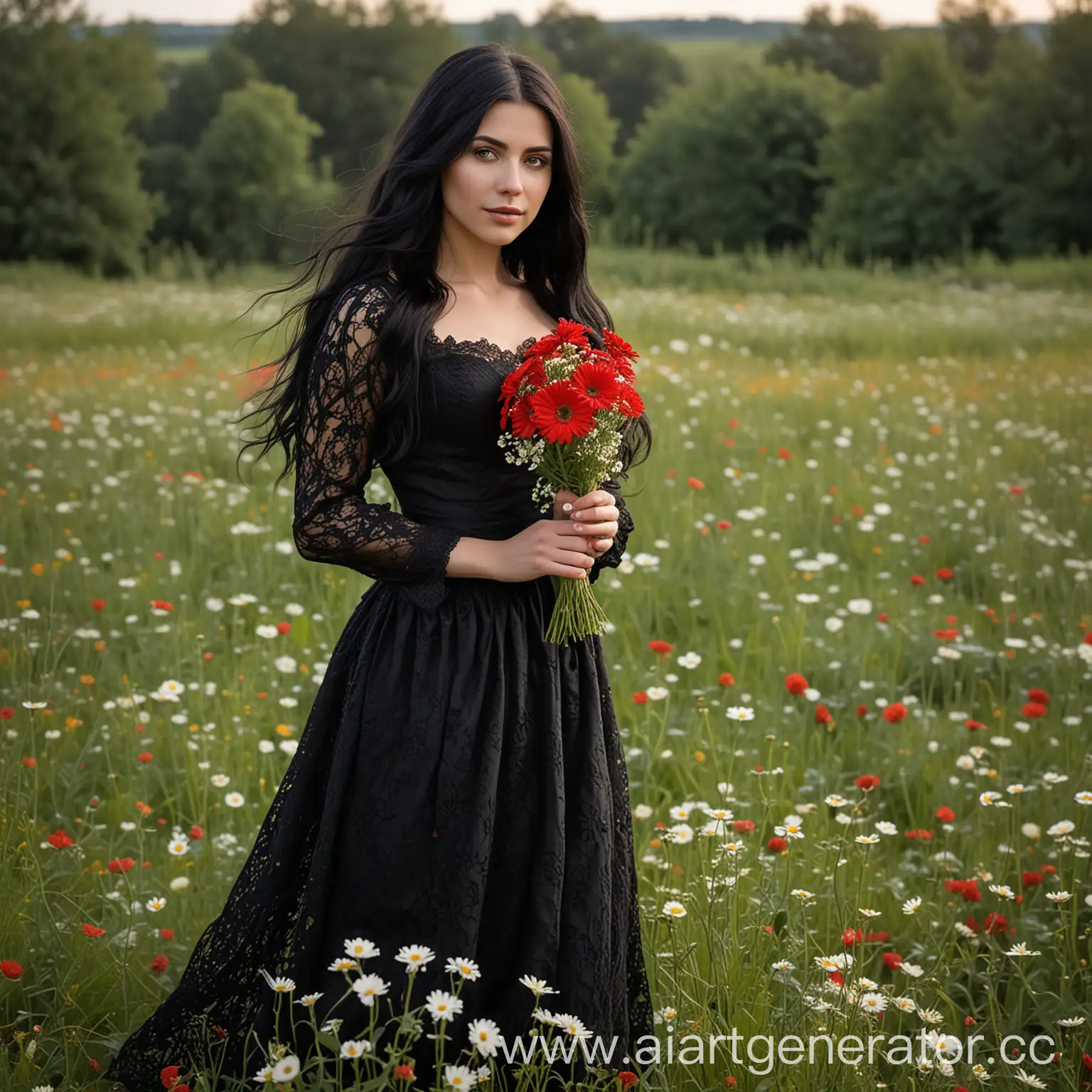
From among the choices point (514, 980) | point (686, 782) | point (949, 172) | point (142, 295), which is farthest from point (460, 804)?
point (949, 172)

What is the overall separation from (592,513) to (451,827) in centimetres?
62

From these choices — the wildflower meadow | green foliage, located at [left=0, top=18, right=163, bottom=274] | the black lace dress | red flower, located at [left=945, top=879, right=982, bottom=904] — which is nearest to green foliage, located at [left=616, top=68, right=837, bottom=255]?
green foliage, located at [left=0, top=18, right=163, bottom=274]

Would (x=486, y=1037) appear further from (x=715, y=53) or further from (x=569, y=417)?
(x=715, y=53)

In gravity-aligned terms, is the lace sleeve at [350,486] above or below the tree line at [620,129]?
below

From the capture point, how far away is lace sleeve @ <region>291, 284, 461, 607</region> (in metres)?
2.10

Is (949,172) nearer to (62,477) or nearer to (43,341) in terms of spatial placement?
(43,341)

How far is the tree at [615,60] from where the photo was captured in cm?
2556

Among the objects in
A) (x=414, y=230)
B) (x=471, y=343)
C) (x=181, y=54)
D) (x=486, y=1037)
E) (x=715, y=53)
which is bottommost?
(x=486, y=1037)

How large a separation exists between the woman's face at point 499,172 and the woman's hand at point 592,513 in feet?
1.77

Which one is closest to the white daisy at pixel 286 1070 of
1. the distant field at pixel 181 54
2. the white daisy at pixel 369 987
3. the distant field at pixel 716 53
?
the white daisy at pixel 369 987

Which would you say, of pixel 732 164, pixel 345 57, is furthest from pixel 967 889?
pixel 732 164

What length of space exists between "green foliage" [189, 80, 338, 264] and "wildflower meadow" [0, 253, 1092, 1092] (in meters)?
10.5

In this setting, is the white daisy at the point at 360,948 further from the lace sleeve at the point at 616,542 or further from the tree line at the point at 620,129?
the tree line at the point at 620,129

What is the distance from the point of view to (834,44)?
28266mm
